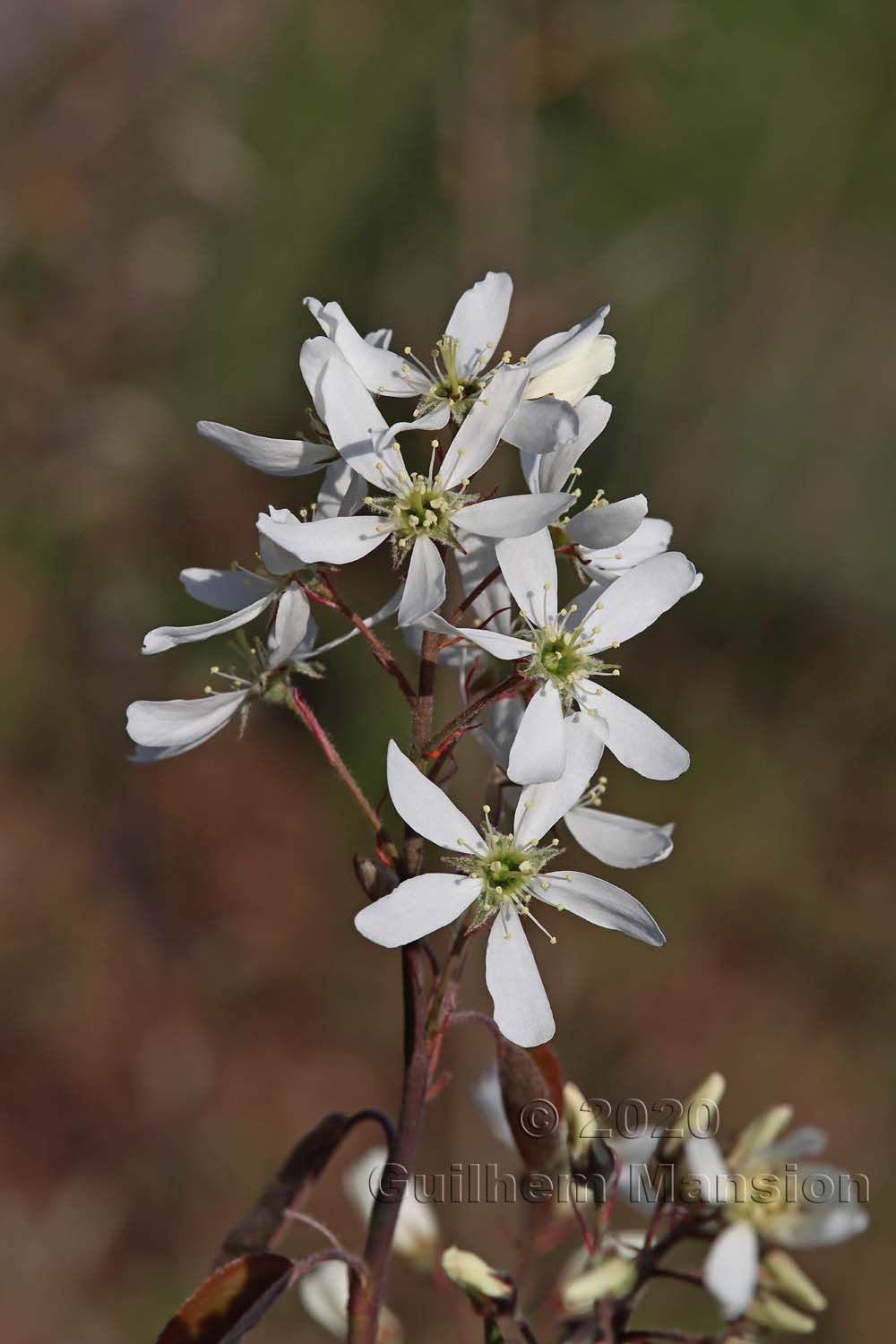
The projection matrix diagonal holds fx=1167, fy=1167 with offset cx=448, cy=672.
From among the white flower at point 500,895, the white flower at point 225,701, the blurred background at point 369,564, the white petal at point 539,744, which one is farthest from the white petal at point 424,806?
the blurred background at point 369,564

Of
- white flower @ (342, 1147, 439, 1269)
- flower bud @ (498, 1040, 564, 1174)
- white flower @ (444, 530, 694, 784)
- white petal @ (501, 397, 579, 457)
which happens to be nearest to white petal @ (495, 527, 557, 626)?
white flower @ (444, 530, 694, 784)

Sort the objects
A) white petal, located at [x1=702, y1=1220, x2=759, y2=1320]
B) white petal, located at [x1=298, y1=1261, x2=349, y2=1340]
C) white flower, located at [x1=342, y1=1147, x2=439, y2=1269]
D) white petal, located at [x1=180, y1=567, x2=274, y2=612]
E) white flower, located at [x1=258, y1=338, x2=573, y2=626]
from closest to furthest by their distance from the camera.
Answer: white flower, located at [x1=258, y1=338, x2=573, y2=626] < white petal, located at [x1=702, y1=1220, x2=759, y2=1320] < white petal, located at [x1=180, y1=567, x2=274, y2=612] < white petal, located at [x1=298, y1=1261, x2=349, y2=1340] < white flower, located at [x1=342, y1=1147, x2=439, y2=1269]

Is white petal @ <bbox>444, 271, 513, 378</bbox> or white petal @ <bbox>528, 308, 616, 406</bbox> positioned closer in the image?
white petal @ <bbox>528, 308, 616, 406</bbox>

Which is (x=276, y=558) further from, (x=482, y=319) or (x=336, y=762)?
(x=482, y=319)

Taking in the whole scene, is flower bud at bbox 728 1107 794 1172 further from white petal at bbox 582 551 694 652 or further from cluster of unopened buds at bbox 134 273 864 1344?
white petal at bbox 582 551 694 652

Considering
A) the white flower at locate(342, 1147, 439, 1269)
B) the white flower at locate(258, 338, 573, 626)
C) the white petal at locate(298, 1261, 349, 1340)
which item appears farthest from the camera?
the white flower at locate(342, 1147, 439, 1269)

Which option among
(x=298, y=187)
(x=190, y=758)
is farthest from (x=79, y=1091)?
(x=298, y=187)

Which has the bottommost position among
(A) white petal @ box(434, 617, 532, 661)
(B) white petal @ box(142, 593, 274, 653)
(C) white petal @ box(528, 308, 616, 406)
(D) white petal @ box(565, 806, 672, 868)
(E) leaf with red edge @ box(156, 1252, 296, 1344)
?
(E) leaf with red edge @ box(156, 1252, 296, 1344)
